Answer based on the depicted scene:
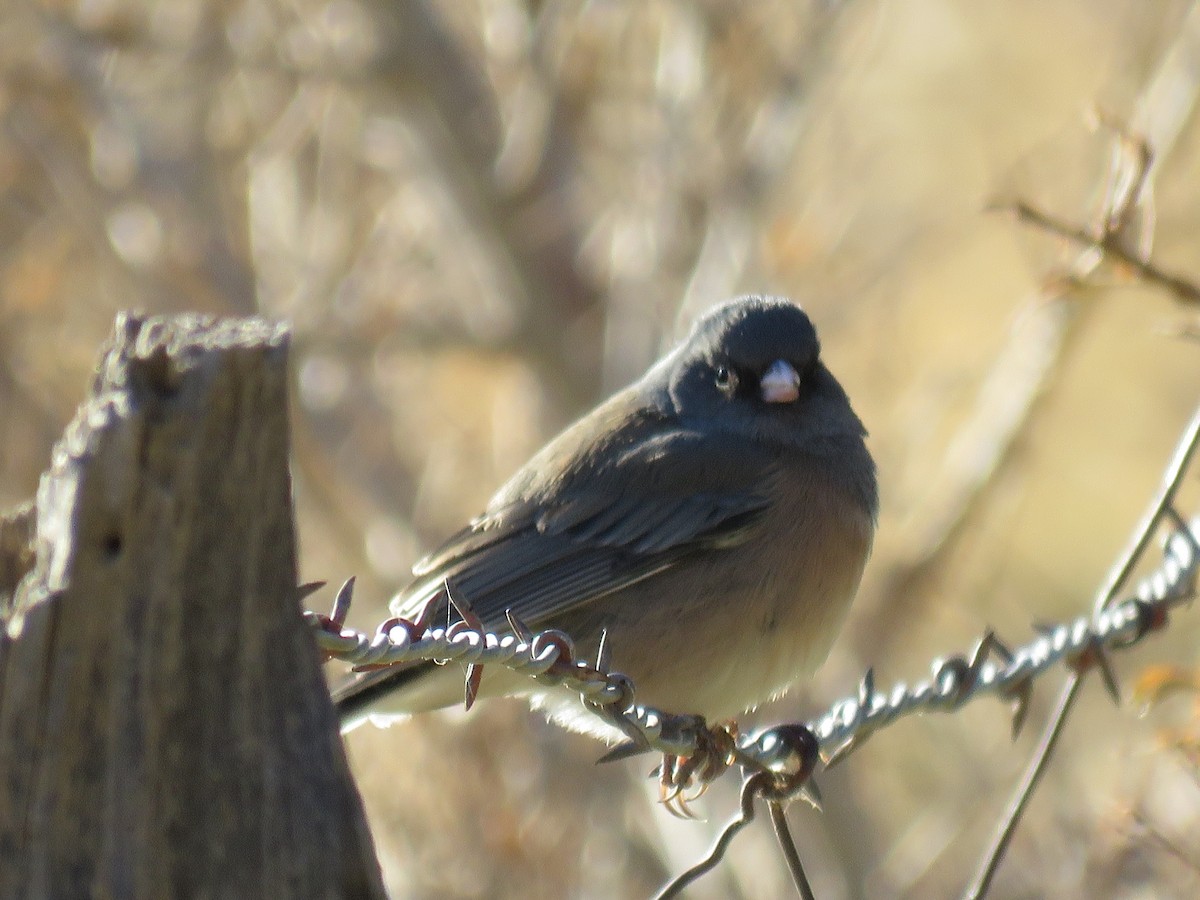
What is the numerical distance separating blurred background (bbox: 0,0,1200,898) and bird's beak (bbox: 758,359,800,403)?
1680 millimetres

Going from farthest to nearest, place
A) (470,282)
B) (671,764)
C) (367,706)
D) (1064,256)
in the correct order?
(470,282) < (1064,256) < (367,706) < (671,764)

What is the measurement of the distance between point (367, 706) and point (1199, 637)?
15.5ft

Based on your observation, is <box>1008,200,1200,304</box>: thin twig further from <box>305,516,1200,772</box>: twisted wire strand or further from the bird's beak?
the bird's beak

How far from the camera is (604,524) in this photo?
121 inches

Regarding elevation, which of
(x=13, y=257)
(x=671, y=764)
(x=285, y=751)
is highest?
(x=13, y=257)

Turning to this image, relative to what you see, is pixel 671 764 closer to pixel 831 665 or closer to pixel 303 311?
pixel 831 665

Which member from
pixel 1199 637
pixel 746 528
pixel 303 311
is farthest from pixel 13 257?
pixel 1199 637

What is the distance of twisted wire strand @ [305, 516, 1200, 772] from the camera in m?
1.74

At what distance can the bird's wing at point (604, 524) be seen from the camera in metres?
3.01

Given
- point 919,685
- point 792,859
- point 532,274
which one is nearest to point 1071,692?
point 919,685

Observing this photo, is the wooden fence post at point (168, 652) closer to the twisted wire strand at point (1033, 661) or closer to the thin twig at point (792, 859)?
the thin twig at point (792, 859)

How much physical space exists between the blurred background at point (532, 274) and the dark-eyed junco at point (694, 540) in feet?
5.24

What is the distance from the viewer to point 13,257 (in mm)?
5336

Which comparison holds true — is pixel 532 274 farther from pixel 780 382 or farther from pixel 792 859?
pixel 792 859
